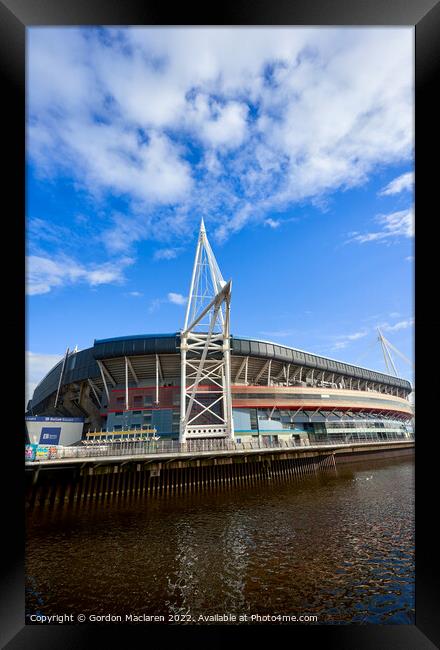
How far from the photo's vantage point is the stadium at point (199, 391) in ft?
163

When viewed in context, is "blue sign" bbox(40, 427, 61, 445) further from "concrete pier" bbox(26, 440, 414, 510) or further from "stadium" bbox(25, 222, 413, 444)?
"concrete pier" bbox(26, 440, 414, 510)

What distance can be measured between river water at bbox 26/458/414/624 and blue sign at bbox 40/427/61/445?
13.3m

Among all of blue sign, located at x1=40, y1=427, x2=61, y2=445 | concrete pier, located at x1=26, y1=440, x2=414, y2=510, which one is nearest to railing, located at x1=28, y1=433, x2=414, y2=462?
concrete pier, located at x1=26, y1=440, x2=414, y2=510

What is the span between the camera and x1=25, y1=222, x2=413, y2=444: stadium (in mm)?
49719

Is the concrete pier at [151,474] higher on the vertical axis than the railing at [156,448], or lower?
lower

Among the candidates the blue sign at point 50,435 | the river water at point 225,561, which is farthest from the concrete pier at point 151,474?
the blue sign at point 50,435
